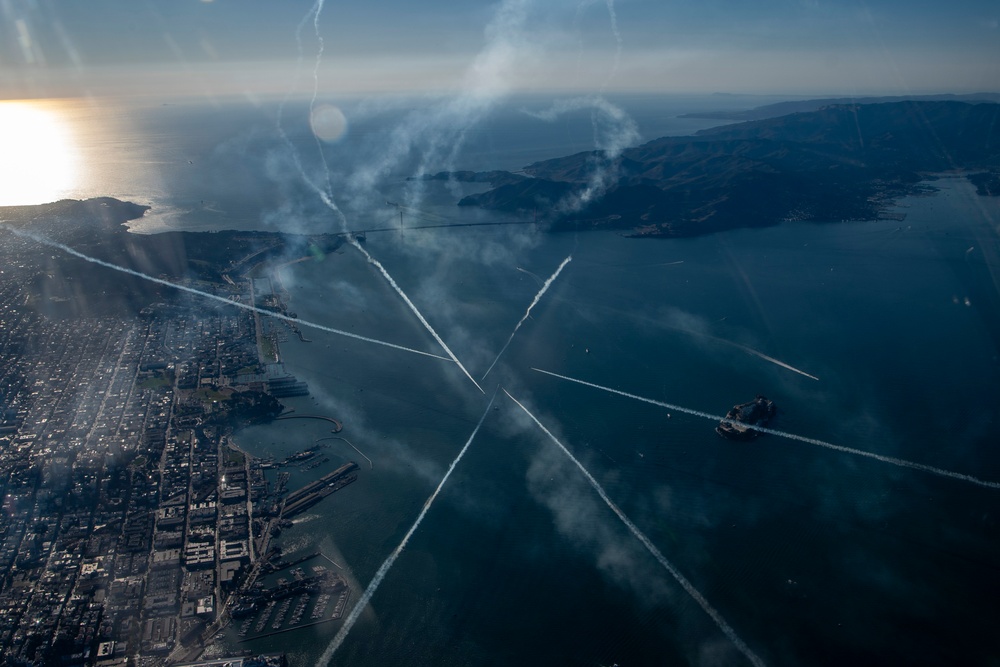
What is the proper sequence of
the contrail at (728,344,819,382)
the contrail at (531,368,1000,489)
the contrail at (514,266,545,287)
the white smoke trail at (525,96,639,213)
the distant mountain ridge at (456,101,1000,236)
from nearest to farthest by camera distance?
the contrail at (531,368,1000,489), the contrail at (728,344,819,382), the contrail at (514,266,545,287), the distant mountain ridge at (456,101,1000,236), the white smoke trail at (525,96,639,213)

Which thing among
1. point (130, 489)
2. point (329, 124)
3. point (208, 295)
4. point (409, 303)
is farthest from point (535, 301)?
point (329, 124)

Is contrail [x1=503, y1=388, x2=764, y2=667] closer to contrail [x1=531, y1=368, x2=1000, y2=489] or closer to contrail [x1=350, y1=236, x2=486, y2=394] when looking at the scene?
contrail [x1=531, y1=368, x2=1000, y2=489]

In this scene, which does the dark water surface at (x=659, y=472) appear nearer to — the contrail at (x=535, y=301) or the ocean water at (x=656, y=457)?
the ocean water at (x=656, y=457)

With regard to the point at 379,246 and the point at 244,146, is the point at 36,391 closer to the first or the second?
the point at 379,246

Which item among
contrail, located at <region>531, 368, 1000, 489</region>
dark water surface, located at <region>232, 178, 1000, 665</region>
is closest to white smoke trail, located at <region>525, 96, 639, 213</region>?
dark water surface, located at <region>232, 178, 1000, 665</region>

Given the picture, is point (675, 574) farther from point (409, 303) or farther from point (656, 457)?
point (409, 303)
